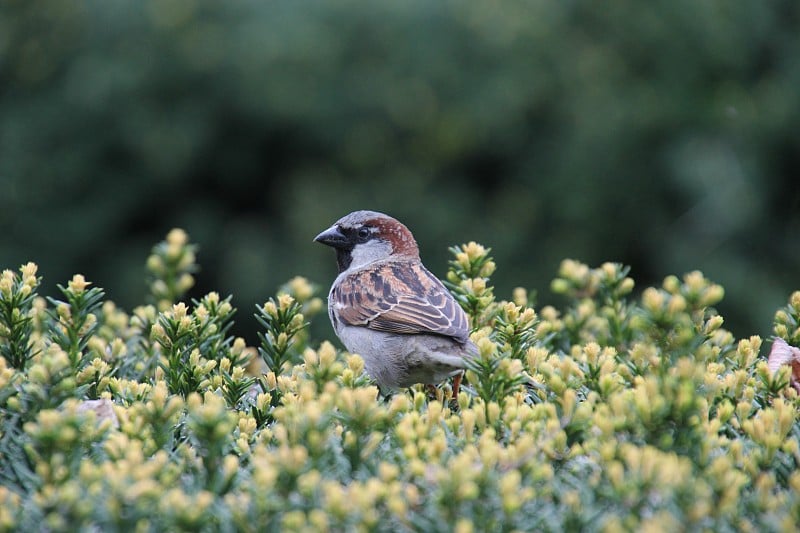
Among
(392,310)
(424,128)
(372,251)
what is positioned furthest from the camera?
(424,128)

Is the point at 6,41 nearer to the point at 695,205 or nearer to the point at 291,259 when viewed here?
the point at 291,259

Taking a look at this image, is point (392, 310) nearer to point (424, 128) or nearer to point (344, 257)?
point (344, 257)

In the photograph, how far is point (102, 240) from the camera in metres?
8.59

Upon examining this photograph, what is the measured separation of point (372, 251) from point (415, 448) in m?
2.63

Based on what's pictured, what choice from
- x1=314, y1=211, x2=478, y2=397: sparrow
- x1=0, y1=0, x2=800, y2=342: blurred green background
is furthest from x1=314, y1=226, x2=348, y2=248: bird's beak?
x1=0, y1=0, x2=800, y2=342: blurred green background

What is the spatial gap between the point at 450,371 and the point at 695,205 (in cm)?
515

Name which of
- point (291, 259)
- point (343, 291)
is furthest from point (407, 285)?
point (291, 259)

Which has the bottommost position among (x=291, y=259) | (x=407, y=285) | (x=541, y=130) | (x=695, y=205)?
(x=407, y=285)

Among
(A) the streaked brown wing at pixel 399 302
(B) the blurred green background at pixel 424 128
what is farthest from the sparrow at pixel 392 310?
(B) the blurred green background at pixel 424 128

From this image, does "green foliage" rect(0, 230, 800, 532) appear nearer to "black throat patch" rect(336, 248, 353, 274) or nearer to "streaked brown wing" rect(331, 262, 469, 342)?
"streaked brown wing" rect(331, 262, 469, 342)

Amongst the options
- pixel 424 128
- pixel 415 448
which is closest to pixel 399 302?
pixel 415 448

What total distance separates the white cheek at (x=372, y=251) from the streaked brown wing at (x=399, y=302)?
0.17 m

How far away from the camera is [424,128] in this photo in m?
8.32

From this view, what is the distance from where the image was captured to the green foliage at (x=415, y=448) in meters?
1.87
